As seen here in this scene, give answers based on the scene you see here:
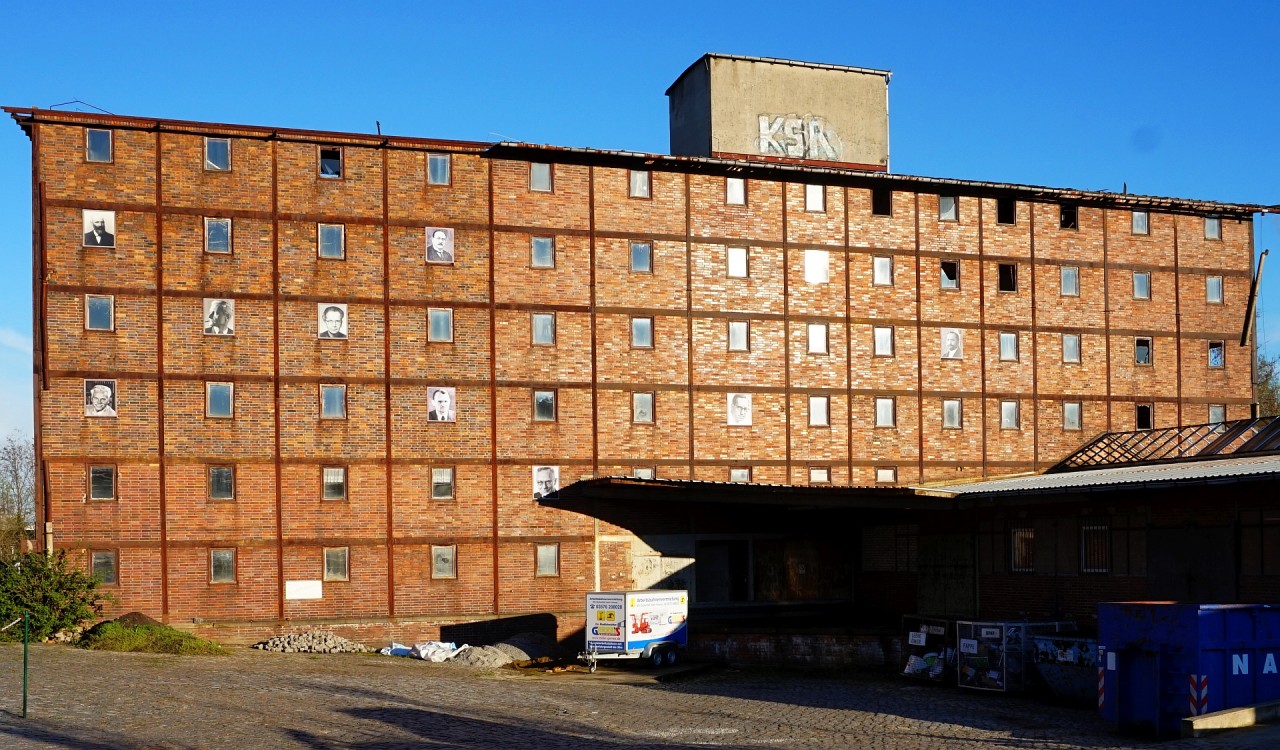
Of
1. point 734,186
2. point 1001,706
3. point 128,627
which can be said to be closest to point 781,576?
point 734,186

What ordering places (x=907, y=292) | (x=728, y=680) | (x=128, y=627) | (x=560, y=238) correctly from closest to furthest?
(x=728, y=680)
(x=128, y=627)
(x=560, y=238)
(x=907, y=292)

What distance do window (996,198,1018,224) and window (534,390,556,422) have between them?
17.7m

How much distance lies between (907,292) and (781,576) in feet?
35.6

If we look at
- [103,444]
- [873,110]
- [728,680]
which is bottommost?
[728,680]

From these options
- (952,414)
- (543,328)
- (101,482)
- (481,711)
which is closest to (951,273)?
(952,414)

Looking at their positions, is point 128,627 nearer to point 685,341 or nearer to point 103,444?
point 103,444

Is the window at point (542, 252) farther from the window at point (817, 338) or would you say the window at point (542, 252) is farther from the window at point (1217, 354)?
the window at point (1217, 354)

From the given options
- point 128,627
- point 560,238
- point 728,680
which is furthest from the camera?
point 560,238

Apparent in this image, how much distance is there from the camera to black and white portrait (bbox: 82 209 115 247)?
37625 millimetres

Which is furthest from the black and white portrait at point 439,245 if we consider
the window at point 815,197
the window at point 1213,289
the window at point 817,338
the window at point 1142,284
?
the window at point 1213,289

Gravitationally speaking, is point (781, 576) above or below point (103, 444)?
below

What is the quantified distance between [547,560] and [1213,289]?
27.3m

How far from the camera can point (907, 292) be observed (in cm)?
4553

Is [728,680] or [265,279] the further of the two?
[265,279]
